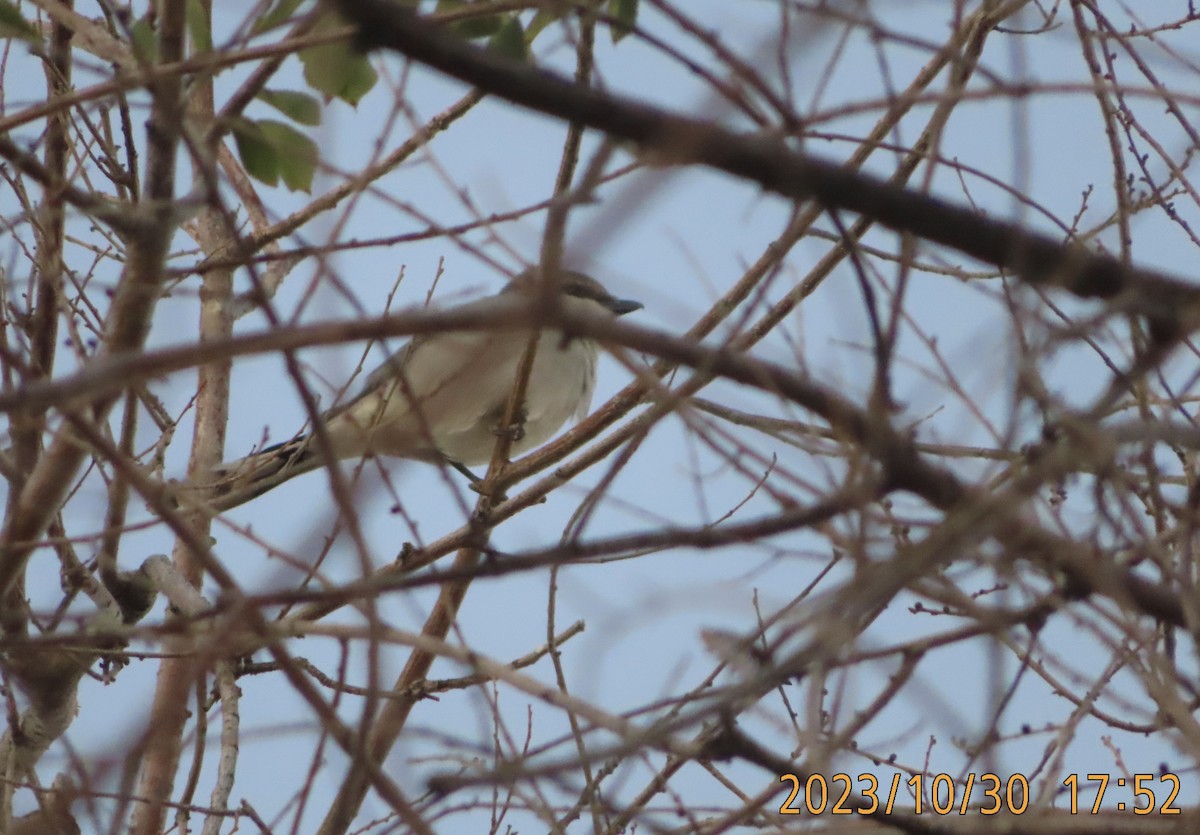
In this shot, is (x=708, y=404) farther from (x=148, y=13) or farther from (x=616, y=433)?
(x=148, y=13)

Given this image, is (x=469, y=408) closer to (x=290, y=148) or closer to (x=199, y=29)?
(x=290, y=148)

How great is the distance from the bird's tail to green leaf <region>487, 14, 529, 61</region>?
158cm

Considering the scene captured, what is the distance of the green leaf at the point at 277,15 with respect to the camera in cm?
226

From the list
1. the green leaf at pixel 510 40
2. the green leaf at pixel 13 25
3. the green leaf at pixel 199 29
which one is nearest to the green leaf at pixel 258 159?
the green leaf at pixel 199 29

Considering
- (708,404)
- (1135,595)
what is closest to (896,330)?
(1135,595)

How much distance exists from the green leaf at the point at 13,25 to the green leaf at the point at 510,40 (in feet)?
2.69

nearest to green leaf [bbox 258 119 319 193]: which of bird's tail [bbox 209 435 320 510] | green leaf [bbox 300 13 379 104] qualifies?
green leaf [bbox 300 13 379 104]

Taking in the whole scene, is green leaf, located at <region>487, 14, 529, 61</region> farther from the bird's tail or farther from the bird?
the bird's tail

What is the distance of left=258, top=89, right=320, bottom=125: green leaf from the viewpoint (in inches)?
100

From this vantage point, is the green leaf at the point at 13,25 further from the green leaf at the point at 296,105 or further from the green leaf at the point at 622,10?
the green leaf at the point at 622,10

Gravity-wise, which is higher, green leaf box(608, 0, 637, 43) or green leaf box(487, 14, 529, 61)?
green leaf box(608, 0, 637, 43)

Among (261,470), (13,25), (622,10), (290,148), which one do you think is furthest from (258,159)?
(261,470)

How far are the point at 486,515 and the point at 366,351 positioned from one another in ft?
1.86

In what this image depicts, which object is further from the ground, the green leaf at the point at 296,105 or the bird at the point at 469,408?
the bird at the point at 469,408
